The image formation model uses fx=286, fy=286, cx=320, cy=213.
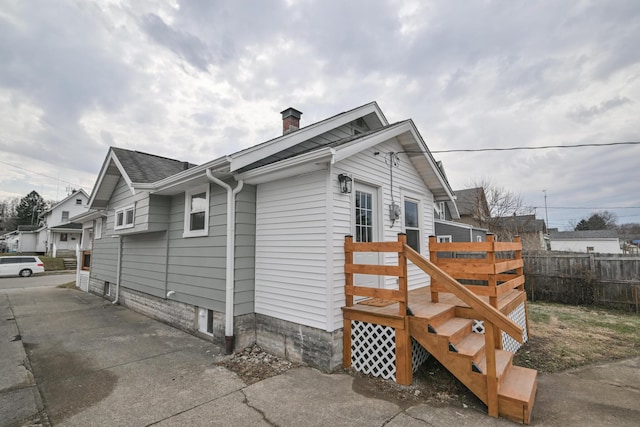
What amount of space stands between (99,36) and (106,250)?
261 inches

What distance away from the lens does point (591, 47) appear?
641 centimetres

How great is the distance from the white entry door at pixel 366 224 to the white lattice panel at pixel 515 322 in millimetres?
1619

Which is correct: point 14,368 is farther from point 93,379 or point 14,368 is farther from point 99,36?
point 99,36

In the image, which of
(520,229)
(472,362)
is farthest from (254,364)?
(520,229)

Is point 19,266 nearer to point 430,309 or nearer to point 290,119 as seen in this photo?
point 290,119

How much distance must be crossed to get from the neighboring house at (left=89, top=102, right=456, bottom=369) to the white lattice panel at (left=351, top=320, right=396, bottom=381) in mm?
264

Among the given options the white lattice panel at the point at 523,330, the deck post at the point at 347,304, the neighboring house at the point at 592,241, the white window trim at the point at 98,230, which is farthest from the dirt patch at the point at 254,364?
the neighboring house at the point at 592,241

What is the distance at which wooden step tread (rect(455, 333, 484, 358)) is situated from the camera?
317 cm

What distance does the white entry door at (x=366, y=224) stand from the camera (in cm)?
485

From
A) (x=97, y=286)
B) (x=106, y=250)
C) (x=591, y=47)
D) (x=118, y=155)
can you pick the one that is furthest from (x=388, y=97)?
(x=97, y=286)

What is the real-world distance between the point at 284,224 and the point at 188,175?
2.23 m

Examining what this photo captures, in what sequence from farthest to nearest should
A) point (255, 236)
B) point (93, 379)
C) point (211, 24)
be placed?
point (211, 24) < point (255, 236) < point (93, 379)

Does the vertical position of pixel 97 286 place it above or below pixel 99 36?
below

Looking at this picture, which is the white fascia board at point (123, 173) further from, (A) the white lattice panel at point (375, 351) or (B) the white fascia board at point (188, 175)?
(A) the white lattice panel at point (375, 351)
